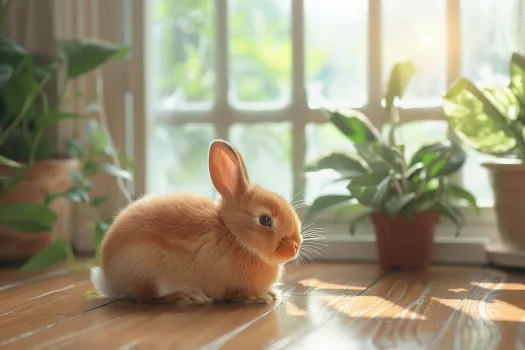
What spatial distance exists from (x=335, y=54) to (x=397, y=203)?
56 cm

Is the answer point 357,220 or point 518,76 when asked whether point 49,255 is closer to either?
point 357,220

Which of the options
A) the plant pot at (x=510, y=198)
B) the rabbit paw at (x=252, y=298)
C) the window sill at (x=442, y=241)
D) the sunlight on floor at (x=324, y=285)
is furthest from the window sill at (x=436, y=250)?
the rabbit paw at (x=252, y=298)

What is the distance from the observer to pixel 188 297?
150cm

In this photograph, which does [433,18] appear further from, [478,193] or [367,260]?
[367,260]

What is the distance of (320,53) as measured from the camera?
225 cm

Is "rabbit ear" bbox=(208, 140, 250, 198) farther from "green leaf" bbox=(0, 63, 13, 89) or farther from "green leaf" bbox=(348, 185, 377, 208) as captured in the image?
"green leaf" bbox=(0, 63, 13, 89)

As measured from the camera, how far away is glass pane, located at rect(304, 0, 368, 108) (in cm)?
223

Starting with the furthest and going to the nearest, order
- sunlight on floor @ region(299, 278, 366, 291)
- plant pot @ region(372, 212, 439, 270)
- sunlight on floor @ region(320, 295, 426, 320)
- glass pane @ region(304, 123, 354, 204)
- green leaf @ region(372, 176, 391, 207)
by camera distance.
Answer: glass pane @ region(304, 123, 354, 204) → plant pot @ region(372, 212, 439, 270) → green leaf @ region(372, 176, 391, 207) → sunlight on floor @ region(299, 278, 366, 291) → sunlight on floor @ region(320, 295, 426, 320)

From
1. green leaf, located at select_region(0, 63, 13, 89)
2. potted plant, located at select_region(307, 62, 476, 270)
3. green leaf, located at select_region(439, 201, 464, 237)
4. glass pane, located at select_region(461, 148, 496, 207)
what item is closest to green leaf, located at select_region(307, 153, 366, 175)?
potted plant, located at select_region(307, 62, 476, 270)

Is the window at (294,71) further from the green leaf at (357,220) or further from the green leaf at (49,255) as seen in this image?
the green leaf at (49,255)

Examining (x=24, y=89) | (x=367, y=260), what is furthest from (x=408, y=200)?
(x=24, y=89)

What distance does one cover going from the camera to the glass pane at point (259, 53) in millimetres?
2277

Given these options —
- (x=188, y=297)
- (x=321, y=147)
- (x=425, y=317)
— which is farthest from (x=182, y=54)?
(x=425, y=317)

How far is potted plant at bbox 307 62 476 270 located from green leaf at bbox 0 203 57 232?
0.65 m
